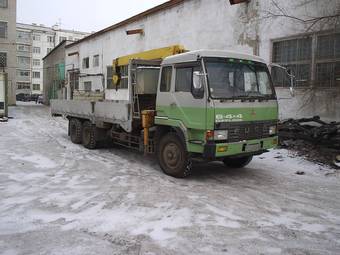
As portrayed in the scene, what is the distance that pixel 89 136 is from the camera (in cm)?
1162

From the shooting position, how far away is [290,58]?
11.8 metres

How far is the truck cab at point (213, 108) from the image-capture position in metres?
6.97

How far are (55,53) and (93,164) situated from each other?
33834mm

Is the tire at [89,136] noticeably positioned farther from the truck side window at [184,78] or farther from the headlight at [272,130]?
the headlight at [272,130]

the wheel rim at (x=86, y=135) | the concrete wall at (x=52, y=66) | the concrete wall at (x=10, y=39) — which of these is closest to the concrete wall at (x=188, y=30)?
the wheel rim at (x=86, y=135)

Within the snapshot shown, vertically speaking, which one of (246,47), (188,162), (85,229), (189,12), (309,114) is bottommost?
(85,229)

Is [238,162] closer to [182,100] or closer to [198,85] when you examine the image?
[182,100]

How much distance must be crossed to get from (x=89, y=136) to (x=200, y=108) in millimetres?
5570

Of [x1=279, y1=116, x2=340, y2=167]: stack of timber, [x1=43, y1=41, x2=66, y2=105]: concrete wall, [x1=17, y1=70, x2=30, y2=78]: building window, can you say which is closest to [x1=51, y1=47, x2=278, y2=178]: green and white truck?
[x1=279, y1=116, x2=340, y2=167]: stack of timber

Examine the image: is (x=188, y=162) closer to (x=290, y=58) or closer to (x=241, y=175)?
(x=241, y=175)

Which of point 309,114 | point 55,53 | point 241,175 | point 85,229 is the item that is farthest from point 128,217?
point 55,53

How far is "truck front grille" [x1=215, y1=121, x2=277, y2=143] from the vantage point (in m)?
7.05

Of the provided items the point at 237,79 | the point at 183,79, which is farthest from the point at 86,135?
the point at 237,79

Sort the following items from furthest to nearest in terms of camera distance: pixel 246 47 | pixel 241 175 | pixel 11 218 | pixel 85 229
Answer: pixel 246 47 < pixel 241 175 < pixel 11 218 < pixel 85 229
